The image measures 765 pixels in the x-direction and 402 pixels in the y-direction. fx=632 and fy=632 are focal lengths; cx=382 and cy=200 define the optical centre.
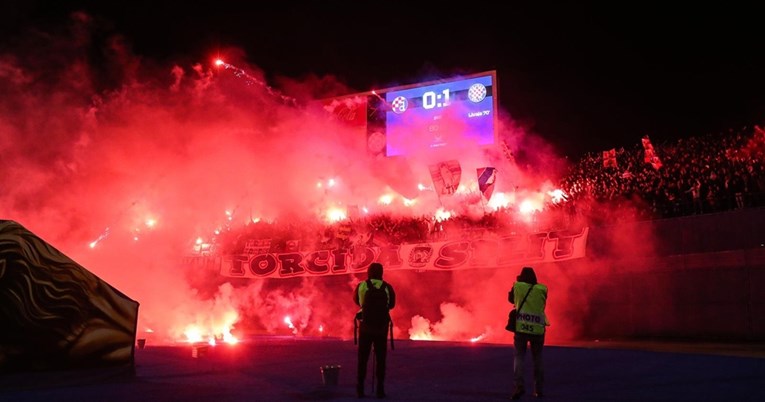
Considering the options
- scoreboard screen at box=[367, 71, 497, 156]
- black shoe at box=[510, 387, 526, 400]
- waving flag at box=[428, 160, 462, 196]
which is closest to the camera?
black shoe at box=[510, 387, 526, 400]

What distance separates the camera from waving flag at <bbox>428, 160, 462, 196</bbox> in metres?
27.6

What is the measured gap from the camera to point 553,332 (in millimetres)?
18172

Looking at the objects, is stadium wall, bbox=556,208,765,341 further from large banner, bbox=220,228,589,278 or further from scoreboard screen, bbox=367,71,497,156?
scoreboard screen, bbox=367,71,497,156

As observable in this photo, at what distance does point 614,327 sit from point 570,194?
4.58 meters

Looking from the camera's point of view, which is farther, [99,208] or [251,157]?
[251,157]

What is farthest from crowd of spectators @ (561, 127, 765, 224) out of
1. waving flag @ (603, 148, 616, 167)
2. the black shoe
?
the black shoe

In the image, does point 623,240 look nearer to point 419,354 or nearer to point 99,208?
point 419,354

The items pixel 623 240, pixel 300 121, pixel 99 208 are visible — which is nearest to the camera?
pixel 623 240

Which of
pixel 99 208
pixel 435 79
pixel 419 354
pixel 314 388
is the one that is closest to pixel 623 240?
pixel 419 354

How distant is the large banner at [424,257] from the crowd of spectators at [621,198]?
0.45m

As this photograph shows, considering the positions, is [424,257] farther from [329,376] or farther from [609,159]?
[329,376]

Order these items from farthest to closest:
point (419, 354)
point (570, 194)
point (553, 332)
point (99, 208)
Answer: point (99, 208), point (570, 194), point (553, 332), point (419, 354)

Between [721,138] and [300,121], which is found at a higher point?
[300,121]

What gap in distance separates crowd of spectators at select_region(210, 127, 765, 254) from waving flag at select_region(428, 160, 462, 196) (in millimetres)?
3990
